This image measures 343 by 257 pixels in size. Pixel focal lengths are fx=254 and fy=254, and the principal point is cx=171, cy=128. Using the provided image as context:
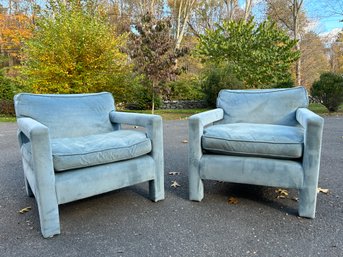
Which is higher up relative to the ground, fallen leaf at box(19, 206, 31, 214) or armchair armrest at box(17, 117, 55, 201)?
armchair armrest at box(17, 117, 55, 201)

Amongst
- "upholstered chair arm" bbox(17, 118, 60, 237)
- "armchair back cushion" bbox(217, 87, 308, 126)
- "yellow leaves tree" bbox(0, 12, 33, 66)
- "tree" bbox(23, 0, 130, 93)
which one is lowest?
"upholstered chair arm" bbox(17, 118, 60, 237)

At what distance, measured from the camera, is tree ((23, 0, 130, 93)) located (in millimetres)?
6797

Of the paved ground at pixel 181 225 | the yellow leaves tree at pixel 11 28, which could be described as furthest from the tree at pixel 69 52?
the yellow leaves tree at pixel 11 28

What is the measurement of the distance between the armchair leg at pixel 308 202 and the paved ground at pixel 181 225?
0.18 ft

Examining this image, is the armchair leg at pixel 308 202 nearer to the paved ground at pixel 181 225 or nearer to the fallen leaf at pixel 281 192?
the paved ground at pixel 181 225

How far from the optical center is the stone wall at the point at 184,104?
966 cm

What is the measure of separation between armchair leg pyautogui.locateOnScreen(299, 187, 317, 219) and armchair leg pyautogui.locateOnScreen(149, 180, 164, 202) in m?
0.97

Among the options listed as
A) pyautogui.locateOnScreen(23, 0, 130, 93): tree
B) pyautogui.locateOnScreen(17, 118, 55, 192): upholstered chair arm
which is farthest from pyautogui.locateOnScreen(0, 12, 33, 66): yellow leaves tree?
pyautogui.locateOnScreen(17, 118, 55, 192): upholstered chair arm

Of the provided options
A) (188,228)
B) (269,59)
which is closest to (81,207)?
(188,228)

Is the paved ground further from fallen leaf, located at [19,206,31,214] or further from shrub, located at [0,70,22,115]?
shrub, located at [0,70,22,115]

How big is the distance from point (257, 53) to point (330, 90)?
12.2ft

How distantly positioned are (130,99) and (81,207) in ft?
22.8

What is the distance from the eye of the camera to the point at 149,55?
7.31 m

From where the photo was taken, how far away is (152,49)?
7.32 metres
